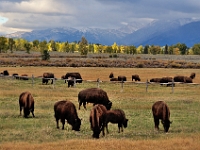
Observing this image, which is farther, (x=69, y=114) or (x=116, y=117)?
(x=69, y=114)

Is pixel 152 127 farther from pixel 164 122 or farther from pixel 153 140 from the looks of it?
pixel 153 140

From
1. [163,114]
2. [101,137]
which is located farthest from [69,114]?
[163,114]

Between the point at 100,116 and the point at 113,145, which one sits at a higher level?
the point at 100,116

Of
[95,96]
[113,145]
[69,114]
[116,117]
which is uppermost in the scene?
[95,96]

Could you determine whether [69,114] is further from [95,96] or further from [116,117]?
[95,96]

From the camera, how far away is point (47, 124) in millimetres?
18656

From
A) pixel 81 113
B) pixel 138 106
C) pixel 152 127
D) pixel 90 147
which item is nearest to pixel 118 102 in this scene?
pixel 138 106

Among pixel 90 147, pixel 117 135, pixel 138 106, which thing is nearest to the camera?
pixel 90 147

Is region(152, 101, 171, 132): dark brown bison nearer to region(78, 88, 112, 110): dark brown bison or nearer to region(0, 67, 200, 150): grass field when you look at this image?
region(0, 67, 200, 150): grass field

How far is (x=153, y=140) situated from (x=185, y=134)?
226cm

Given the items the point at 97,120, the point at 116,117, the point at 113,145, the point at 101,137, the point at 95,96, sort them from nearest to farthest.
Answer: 1. the point at 113,145
2. the point at 97,120
3. the point at 101,137
4. the point at 116,117
5. the point at 95,96

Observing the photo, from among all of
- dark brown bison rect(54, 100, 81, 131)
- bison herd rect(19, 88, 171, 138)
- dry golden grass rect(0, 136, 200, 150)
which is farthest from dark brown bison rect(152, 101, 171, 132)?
dark brown bison rect(54, 100, 81, 131)

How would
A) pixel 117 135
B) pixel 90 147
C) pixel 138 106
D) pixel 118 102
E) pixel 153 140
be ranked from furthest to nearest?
1. pixel 118 102
2. pixel 138 106
3. pixel 117 135
4. pixel 153 140
5. pixel 90 147

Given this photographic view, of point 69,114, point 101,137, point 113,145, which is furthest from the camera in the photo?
point 69,114
